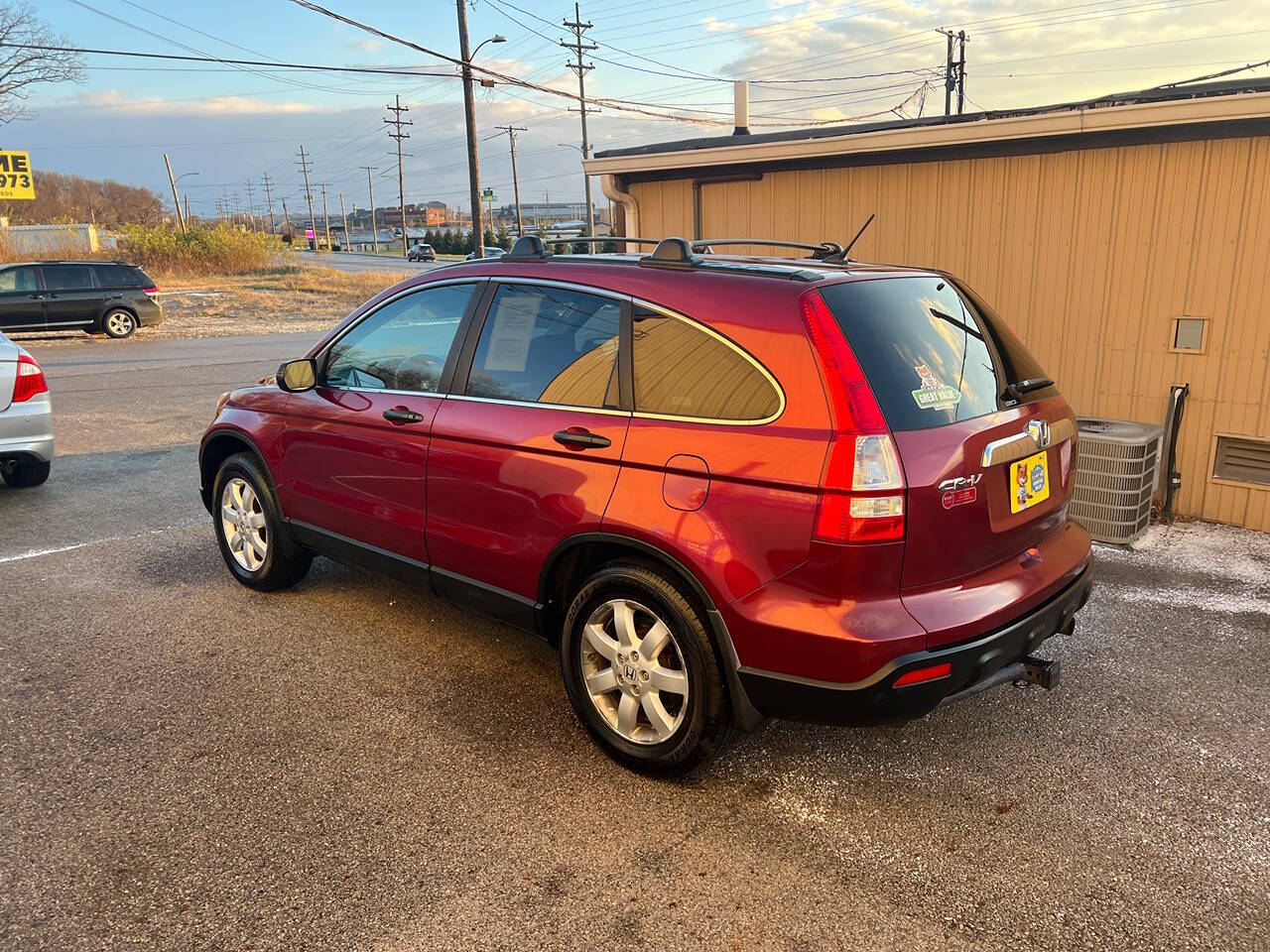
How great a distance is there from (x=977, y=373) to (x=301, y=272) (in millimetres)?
44189

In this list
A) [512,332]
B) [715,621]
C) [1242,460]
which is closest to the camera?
[715,621]

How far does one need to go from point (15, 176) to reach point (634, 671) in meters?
40.3

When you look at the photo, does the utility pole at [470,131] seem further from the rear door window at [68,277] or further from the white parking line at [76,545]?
the white parking line at [76,545]

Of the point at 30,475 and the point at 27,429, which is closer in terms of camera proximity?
the point at 27,429

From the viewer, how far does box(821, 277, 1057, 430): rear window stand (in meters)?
2.63

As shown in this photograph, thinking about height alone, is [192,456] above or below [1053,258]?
below

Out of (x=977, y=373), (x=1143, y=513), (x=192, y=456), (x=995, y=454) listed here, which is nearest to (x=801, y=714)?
(x=995, y=454)

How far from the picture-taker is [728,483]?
8.75 ft

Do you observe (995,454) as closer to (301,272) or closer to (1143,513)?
(1143,513)

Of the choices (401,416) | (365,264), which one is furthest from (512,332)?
(365,264)

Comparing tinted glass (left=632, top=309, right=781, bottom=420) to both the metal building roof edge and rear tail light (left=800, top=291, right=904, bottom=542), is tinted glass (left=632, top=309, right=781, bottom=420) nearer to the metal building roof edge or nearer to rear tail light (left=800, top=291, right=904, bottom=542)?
rear tail light (left=800, top=291, right=904, bottom=542)

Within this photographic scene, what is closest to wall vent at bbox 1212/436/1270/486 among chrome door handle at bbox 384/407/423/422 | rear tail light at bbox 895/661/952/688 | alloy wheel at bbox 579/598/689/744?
rear tail light at bbox 895/661/952/688

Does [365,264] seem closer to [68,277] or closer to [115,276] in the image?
[115,276]

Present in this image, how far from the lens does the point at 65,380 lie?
1305 cm
